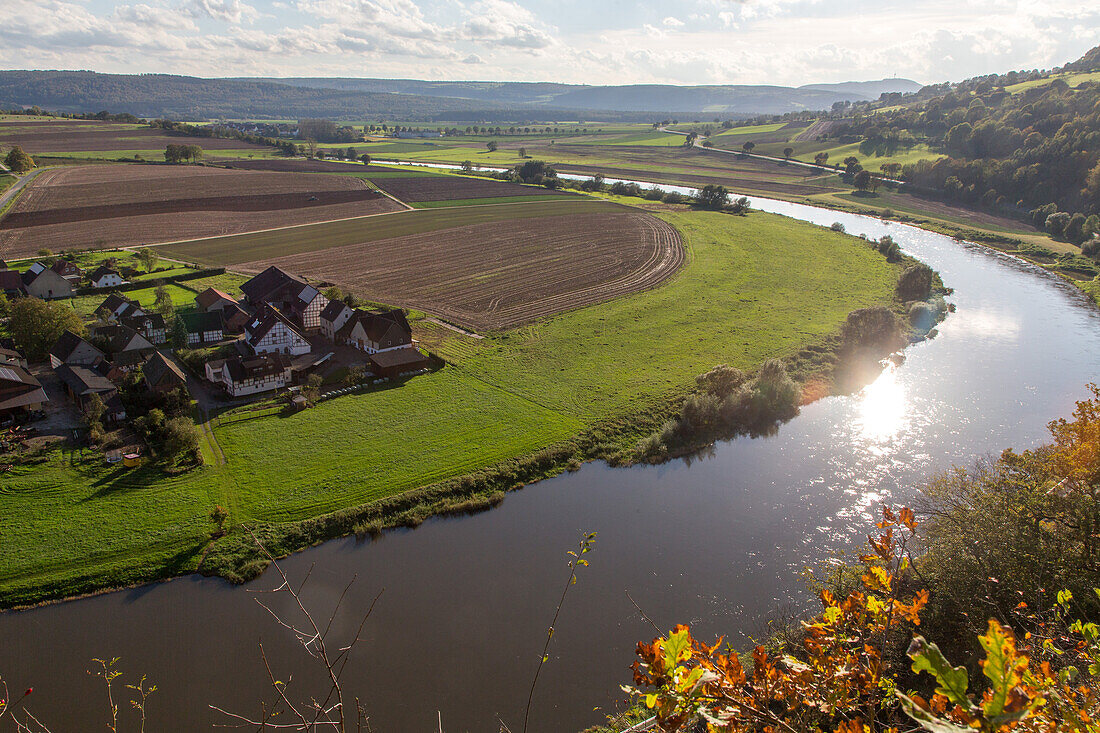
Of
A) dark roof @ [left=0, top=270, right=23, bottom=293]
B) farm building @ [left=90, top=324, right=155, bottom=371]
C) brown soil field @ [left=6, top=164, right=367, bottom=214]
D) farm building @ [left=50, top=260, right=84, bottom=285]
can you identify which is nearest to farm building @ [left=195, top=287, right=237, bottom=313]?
farm building @ [left=90, top=324, right=155, bottom=371]

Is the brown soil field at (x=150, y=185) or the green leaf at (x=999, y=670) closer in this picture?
the green leaf at (x=999, y=670)

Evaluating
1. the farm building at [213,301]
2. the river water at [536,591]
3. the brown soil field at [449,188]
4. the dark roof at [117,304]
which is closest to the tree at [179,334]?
the farm building at [213,301]

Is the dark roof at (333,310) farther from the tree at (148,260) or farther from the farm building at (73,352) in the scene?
the tree at (148,260)

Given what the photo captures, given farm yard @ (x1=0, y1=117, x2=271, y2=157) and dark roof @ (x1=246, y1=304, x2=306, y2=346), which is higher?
farm yard @ (x1=0, y1=117, x2=271, y2=157)

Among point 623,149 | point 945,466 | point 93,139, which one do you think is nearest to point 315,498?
point 945,466

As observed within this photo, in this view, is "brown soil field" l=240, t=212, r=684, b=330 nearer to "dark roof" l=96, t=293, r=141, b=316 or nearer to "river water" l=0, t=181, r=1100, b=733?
"dark roof" l=96, t=293, r=141, b=316
